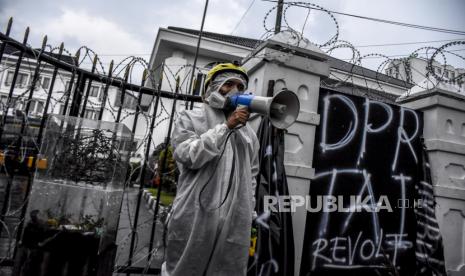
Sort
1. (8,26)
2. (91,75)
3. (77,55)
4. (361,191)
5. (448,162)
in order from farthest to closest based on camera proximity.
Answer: (448,162) < (361,191) < (91,75) < (77,55) < (8,26)

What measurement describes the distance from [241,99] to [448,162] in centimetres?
324

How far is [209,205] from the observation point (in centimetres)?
206

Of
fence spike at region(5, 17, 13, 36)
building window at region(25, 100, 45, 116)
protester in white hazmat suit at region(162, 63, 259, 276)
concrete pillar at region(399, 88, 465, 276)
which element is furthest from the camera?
concrete pillar at region(399, 88, 465, 276)

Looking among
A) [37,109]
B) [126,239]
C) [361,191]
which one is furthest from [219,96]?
[37,109]

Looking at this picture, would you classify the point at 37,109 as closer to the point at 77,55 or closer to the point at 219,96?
the point at 77,55

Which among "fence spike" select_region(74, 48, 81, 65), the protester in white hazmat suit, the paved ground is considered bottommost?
the paved ground

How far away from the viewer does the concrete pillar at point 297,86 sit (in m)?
3.15

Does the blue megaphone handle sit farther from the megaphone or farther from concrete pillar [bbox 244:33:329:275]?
concrete pillar [bbox 244:33:329:275]

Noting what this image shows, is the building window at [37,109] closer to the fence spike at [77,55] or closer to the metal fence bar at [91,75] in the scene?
the metal fence bar at [91,75]

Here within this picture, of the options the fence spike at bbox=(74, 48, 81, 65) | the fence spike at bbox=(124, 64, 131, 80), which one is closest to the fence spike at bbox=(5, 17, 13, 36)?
the fence spike at bbox=(74, 48, 81, 65)

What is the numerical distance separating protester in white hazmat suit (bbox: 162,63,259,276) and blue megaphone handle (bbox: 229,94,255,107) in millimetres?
78

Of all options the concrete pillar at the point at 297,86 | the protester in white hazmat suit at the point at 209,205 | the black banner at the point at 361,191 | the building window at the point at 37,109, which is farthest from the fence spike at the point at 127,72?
the black banner at the point at 361,191

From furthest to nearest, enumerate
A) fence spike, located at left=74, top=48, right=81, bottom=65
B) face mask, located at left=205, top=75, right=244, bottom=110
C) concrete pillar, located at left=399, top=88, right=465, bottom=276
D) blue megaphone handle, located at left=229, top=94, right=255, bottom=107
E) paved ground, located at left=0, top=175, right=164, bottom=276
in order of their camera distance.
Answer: concrete pillar, located at left=399, top=88, right=465, bottom=276
fence spike, located at left=74, top=48, right=81, bottom=65
paved ground, located at left=0, top=175, right=164, bottom=276
face mask, located at left=205, top=75, right=244, bottom=110
blue megaphone handle, located at left=229, top=94, right=255, bottom=107

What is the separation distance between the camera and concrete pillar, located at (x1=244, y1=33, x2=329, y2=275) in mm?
3154
